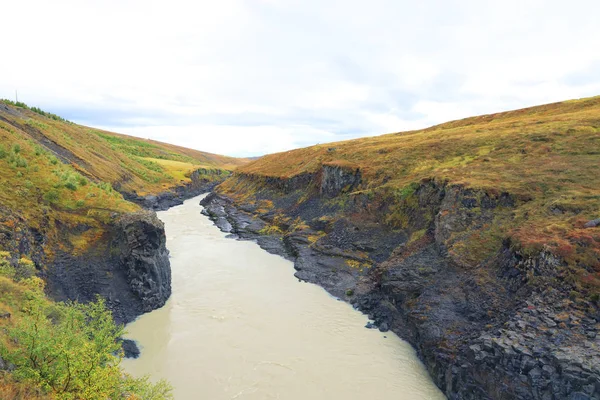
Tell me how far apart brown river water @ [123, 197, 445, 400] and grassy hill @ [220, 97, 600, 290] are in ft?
39.0

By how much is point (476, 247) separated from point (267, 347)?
65.1ft

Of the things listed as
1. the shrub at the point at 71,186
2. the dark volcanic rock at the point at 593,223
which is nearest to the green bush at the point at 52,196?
the shrub at the point at 71,186

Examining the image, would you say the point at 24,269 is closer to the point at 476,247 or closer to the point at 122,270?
the point at 122,270

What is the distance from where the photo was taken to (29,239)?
25.4m

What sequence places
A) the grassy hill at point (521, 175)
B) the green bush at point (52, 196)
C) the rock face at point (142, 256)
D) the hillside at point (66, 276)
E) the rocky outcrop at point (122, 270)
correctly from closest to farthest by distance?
the hillside at point (66, 276)
the grassy hill at point (521, 175)
the rocky outcrop at point (122, 270)
the rock face at point (142, 256)
the green bush at point (52, 196)

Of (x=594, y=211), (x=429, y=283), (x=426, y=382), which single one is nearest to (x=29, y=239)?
(x=426, y=382)

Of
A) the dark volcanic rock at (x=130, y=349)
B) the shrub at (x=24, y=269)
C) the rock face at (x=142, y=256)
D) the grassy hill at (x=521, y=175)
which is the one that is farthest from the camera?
the rock face at (x=142, y=256)

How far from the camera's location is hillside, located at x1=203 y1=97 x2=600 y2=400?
18.5m

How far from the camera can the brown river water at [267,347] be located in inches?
814

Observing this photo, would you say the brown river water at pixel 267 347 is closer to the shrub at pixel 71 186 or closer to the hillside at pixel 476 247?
the hillside at pixel 476 247

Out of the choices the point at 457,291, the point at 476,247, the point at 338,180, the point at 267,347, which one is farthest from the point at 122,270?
the point at 338,180

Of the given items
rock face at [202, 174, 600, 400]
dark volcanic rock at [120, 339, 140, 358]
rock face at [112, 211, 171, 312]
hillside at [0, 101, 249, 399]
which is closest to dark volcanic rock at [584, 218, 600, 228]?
rock face at [202, 174, 600, 400]

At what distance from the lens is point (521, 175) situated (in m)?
36.1

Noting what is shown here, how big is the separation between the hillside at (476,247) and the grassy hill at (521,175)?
15 centimetres
